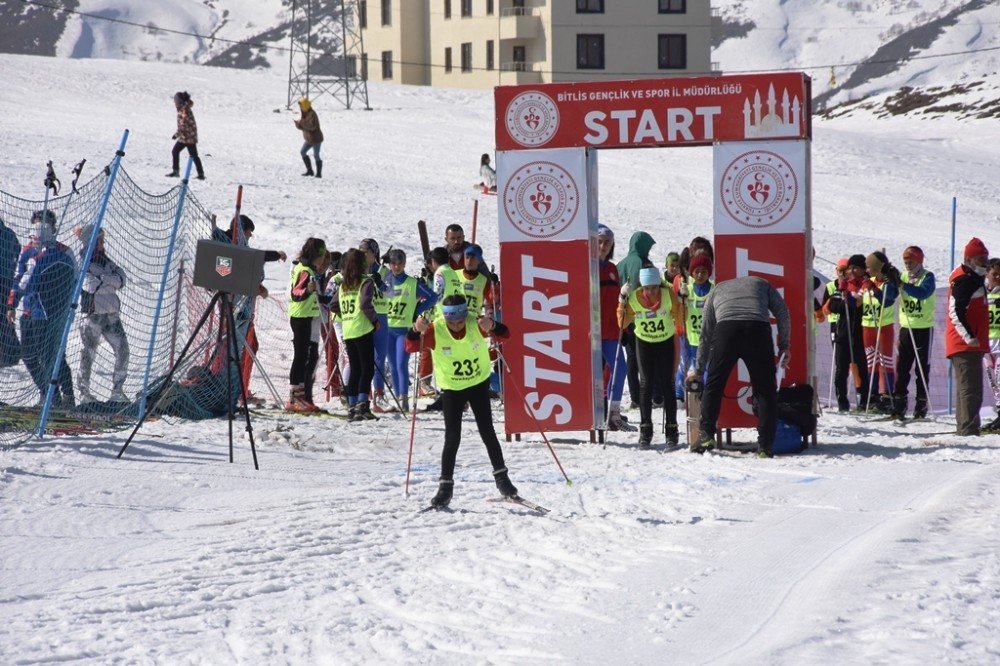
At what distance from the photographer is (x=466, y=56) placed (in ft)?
216

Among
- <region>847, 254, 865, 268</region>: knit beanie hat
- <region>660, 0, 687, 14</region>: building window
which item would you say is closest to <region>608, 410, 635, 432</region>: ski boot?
<region>847, 254, 865, 268</region>: knit beanie hat

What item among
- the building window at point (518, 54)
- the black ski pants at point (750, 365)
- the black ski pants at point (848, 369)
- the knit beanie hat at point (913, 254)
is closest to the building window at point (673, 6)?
the building window at point (518, 54)

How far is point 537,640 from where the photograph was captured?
18.6 ft

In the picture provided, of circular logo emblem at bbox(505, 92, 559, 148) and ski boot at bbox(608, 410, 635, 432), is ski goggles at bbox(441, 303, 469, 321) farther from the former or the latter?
ski boot at bbox(608, 410, 635, 432)

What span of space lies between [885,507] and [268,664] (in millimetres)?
4436

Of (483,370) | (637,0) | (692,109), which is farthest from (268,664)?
(637,0)

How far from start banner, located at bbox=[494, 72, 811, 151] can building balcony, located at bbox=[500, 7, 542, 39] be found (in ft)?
172

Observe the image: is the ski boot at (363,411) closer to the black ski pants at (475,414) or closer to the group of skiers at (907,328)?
the black ski pants at (475,414)

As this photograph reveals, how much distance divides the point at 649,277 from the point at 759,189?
118 cm

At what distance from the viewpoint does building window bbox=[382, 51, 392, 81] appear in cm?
6900

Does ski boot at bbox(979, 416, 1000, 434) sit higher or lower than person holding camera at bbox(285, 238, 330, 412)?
lower

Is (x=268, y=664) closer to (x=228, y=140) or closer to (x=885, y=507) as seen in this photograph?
(x=885, y=507)

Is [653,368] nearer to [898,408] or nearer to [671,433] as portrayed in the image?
[671,433]

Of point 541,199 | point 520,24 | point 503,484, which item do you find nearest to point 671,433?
point 541,199
